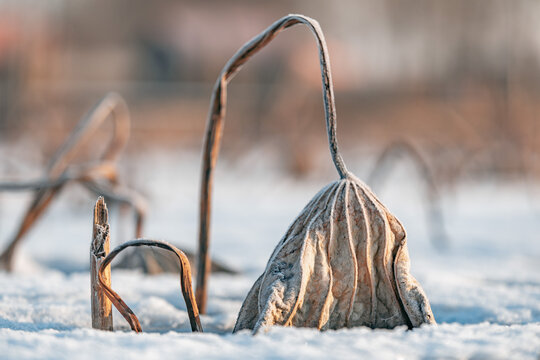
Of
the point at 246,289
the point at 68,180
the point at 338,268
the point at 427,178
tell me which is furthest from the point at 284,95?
the point at 338,268

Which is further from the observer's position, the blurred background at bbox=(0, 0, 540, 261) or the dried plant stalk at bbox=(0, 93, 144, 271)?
the blurred background at bbox=(0, 0, 540, 261)

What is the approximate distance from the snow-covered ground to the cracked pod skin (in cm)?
4

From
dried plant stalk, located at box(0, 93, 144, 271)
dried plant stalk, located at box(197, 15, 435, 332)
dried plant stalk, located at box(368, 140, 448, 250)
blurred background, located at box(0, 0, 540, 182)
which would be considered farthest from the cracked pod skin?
blurred background, located at box(0, 0, 540, 182)

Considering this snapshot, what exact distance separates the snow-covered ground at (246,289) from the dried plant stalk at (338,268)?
4cm

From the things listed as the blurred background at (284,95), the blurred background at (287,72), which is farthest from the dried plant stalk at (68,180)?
the blurred background at (287,72)

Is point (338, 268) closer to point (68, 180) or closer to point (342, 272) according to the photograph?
point (342, 272)

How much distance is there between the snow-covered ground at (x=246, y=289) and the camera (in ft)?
1.46

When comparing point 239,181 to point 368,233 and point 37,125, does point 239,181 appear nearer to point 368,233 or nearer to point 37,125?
point 37,125

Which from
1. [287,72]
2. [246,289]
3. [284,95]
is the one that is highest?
[287,72]

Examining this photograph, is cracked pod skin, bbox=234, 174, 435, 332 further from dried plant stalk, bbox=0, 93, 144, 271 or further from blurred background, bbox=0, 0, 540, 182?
blurred background, bbox=0, 0, 540, 182

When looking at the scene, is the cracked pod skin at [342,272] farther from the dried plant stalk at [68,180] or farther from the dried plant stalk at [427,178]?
the dried plant stalk at [427,178]

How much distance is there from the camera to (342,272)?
542 millimetres

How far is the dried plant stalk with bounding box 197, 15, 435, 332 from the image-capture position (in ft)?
1.72

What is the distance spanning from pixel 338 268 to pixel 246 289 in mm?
361
